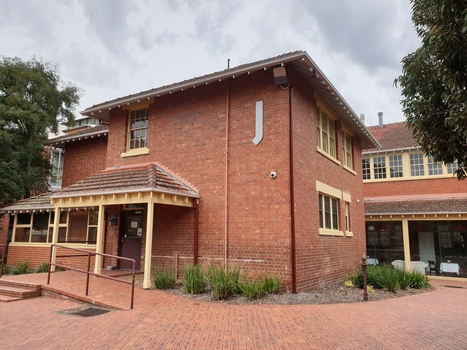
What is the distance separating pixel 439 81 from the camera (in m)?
5.28

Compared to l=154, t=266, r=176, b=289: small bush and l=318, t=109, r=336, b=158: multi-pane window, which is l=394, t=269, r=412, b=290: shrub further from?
l=154, t=266, r=176, b=289: small bush

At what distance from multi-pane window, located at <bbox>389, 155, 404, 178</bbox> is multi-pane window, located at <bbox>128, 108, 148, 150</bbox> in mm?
14755

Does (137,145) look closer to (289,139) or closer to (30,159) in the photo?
(289,139)

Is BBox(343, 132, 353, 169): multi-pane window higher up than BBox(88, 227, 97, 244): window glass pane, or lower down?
higher up

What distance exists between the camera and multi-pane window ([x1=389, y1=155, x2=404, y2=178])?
21.0 m

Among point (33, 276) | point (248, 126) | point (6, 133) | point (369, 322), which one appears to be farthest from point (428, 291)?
point (6, 133)

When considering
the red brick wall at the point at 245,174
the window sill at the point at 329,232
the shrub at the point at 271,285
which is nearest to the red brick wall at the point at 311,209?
the red brick wall at the point at 245,174

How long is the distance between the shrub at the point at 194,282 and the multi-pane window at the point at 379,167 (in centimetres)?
1546

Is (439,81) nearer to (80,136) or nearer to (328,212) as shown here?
(328,212)

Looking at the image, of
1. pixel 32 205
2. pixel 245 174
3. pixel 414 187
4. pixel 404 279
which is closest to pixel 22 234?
pixel 32 205

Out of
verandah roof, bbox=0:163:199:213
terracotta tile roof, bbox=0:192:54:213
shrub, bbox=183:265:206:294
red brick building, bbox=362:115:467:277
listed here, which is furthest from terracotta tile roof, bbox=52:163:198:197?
red brick building, bbox=362:115:467:277

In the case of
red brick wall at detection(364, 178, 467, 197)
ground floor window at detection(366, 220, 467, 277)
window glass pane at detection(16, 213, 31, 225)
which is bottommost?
ground floor window at detection(366, 220, 467, 277)

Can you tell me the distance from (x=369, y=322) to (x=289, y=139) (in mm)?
5066

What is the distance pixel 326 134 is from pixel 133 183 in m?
7.23
